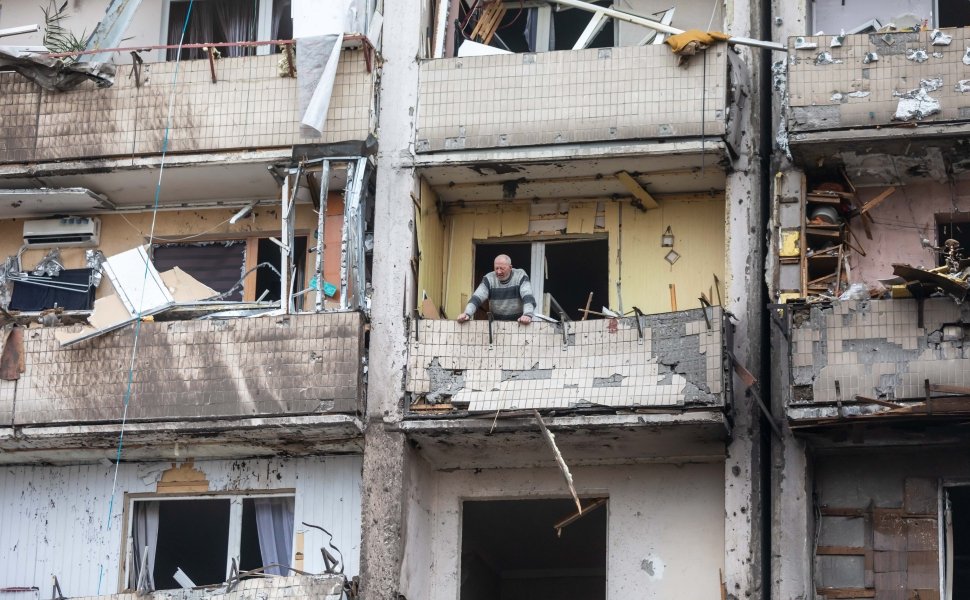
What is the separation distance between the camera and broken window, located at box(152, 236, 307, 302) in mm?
18922

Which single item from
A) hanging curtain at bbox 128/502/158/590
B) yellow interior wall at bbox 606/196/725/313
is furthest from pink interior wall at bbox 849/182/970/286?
hanging curtain at bbox 128/502/158/590

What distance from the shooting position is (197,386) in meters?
17.3

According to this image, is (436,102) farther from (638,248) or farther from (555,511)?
(555,511)

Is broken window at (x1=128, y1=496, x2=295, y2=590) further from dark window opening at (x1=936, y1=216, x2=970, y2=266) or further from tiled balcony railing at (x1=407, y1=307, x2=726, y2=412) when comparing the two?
dark window opening at (x1=936, y1=216, x2=970, y2=266)

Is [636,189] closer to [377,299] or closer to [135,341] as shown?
[377,299]

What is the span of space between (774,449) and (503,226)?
4095mm

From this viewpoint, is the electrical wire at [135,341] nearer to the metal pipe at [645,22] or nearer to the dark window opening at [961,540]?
the metal pipe at [645,22]

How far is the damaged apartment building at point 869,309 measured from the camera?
621 inches

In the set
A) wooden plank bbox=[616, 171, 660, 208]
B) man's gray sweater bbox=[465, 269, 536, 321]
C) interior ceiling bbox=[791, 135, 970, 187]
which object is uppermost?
interior ceiling bbox=[791, 135, 970, 187]

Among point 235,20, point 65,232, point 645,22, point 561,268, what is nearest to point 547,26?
point 645,22

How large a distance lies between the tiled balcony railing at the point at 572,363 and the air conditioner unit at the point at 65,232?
4.26 meters

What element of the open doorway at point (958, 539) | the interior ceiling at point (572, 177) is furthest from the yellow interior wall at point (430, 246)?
the open doorway at point (958, 539)

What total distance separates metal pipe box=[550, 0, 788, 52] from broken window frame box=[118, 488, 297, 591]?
5759 millimetres

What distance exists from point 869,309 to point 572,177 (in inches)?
140
